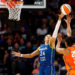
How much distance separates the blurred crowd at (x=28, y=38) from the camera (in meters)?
9.58

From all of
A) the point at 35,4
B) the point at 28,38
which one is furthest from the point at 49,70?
the point at 28,38

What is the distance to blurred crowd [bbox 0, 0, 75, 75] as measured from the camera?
958 centimetres

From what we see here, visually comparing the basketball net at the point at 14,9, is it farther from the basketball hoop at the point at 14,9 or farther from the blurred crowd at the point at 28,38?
the blurred crowd at the point at 28,38

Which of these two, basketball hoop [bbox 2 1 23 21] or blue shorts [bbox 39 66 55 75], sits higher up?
basketball hoop [bbox 2 1 23 21]

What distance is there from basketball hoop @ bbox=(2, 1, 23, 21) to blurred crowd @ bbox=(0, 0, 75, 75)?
1.08 feet

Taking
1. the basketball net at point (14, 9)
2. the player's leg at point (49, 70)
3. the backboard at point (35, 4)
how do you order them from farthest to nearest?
the backboard at point (35, 4)
the basketball net at point (14, 9)
the player's leg at point (49, 70)

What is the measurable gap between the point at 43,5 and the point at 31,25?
3.39m

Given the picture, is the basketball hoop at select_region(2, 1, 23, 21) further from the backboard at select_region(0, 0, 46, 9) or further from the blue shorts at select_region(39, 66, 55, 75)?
the blue shorts at select_region(39, 66, 55, 75)

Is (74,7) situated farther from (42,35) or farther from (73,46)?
(73,46)

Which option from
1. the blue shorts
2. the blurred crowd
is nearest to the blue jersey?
the blue shorts

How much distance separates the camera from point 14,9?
26.0 feet

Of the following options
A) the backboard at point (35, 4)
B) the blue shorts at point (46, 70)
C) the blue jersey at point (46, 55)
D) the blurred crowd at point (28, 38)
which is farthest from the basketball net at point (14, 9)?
the blue shorts at point (46, 70)

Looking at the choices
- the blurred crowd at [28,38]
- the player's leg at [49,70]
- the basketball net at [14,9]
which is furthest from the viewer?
the blurred crowd at [28,38]

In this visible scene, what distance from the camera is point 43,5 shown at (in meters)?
8.70
